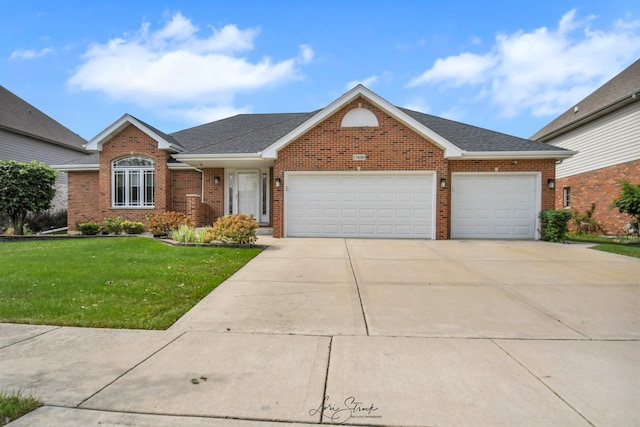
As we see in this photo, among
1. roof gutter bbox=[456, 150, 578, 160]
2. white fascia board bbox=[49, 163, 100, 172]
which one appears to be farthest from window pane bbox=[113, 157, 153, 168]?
roof gutter bbox=[456, 150, 578, 160]

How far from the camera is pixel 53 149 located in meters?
22.3

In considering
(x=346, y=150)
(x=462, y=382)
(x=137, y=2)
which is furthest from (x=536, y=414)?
(x=137, y=2)

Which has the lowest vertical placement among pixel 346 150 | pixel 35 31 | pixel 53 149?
pixel 346 150

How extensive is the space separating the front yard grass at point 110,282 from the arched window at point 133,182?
5630mm

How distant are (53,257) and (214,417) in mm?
8086

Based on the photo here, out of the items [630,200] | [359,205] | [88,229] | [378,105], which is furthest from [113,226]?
[630,200]

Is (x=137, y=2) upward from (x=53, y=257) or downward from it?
upward

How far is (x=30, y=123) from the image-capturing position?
21.1 metres

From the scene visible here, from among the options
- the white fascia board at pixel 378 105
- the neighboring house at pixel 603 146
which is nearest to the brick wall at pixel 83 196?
the white fascia board at pixel 378 105

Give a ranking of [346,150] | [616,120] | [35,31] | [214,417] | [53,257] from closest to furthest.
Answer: [214,417], [53,257], [35,31], [346,150], [616,120]

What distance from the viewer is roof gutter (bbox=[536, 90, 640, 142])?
14805 mm

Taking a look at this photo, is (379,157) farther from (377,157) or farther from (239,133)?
(239,133)

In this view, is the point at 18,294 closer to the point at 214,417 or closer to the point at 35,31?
the point at 214,417

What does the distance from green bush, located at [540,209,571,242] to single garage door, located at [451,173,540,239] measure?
541 mm
